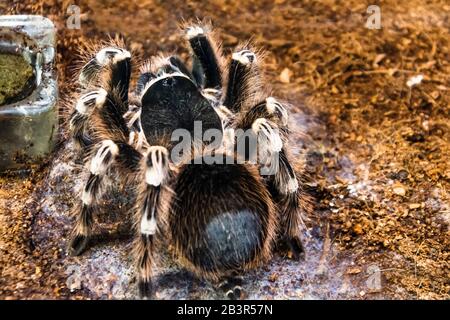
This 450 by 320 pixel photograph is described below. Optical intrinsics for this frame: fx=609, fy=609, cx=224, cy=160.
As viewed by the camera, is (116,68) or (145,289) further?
(116,68)

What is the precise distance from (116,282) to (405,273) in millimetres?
1742

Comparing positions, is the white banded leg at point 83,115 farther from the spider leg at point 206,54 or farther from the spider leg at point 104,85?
the spider leg at point 206,54

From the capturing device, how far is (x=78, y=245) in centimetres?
374

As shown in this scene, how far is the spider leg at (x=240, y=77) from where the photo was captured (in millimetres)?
4066

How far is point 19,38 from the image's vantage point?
14.6 feet

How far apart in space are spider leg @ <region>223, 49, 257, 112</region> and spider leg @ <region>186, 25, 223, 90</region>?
20cm

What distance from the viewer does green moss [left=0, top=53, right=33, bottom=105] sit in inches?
169

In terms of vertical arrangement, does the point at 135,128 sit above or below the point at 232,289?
above

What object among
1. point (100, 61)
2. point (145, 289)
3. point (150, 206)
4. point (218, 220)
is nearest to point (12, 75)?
point (100, 61)

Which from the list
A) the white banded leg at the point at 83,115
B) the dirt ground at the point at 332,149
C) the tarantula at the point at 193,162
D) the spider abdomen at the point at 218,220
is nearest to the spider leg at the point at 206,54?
the tarantula at the point at 193,162

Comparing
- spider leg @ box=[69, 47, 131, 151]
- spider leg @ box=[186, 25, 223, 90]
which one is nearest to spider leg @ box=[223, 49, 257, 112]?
spider leg @ box=[186, 25, 223, 90]

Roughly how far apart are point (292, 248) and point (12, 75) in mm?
2336

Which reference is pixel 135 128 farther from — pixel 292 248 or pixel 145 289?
pixel 292 248

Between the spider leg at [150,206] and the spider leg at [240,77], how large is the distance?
0.87m
